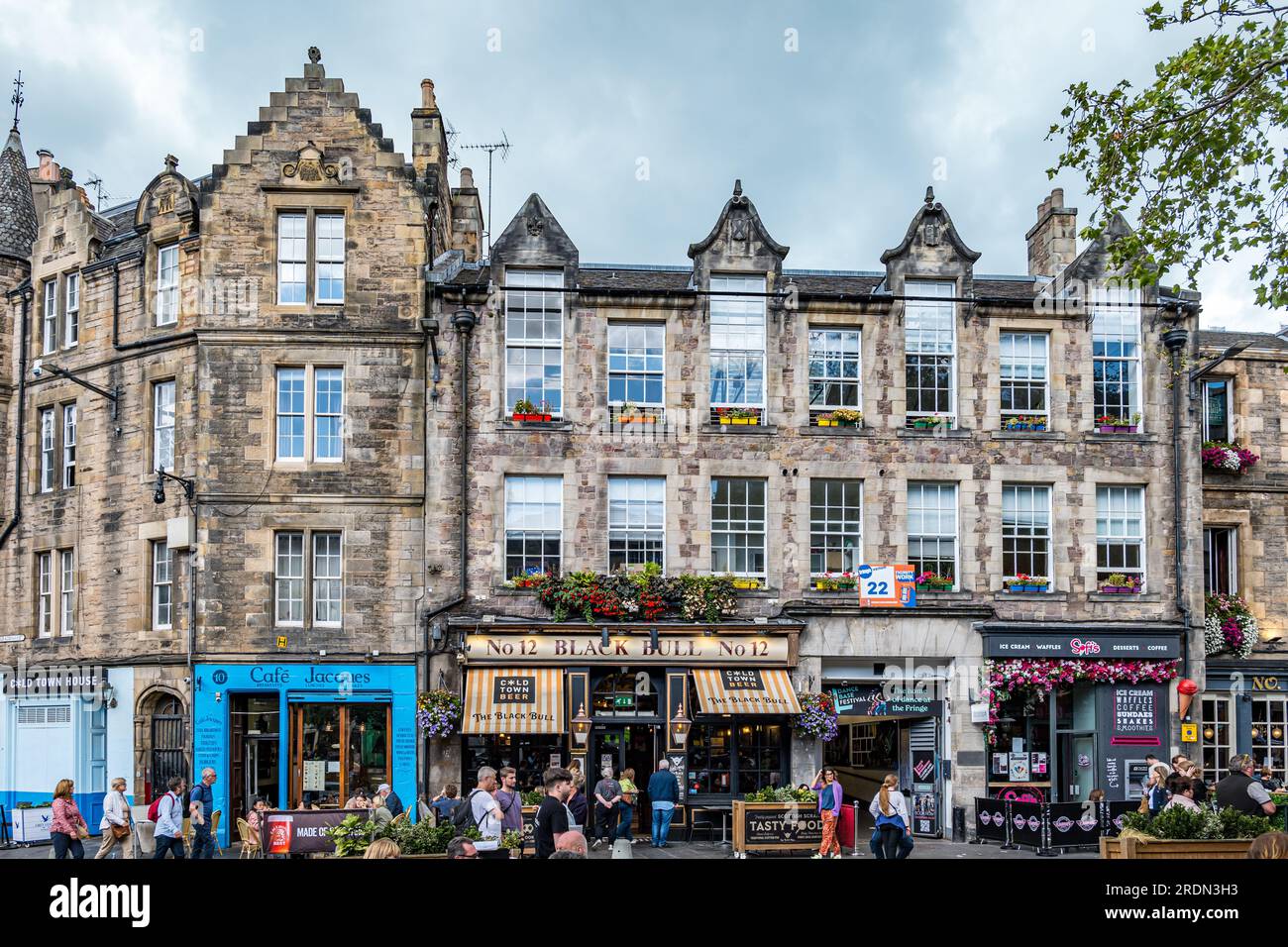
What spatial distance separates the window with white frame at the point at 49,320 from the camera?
28469mm

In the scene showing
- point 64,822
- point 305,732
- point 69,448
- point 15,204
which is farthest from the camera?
point 15,204

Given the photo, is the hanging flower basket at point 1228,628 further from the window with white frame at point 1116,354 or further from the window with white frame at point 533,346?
the window with white frame at point 533,346

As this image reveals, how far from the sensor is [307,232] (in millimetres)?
25312

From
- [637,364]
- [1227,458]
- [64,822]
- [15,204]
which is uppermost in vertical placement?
[15,204]

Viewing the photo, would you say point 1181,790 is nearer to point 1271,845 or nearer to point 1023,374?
point 1271,845

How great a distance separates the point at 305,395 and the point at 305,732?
21.9 ft

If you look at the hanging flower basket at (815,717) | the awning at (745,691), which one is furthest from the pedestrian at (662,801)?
the hanging flower basket at (815,717)

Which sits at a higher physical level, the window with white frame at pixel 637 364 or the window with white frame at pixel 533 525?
the window with white frame at pixel 637 364

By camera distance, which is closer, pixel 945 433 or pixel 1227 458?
pixel 945 433

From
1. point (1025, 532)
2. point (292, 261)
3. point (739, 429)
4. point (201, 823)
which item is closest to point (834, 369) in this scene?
point (739, 429)

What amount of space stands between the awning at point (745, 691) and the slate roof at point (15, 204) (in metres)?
19.7

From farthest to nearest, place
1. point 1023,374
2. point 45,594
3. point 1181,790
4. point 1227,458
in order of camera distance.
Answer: point 45,594 → point 1227,458 → point 1023,374 → point 1181,790
